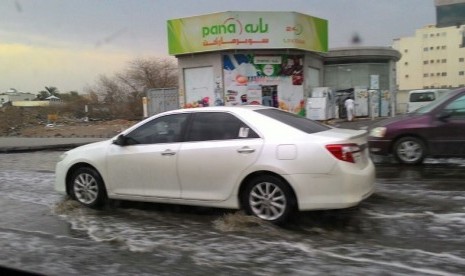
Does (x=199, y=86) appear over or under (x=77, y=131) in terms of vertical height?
over

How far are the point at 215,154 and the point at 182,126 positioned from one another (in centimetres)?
77

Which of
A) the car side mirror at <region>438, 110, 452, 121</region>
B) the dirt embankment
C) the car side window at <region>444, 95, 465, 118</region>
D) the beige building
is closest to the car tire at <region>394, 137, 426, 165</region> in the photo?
A: the car side mirror at <region>438, 110, 452, 121</region>

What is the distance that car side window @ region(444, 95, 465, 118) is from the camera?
1020cm

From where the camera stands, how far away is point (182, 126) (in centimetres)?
682

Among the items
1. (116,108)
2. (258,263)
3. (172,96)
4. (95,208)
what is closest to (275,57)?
(172,96)

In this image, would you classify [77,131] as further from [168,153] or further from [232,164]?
[232,164]

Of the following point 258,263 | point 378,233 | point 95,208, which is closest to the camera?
point 258,263

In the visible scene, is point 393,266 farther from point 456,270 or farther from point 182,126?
point 182,126

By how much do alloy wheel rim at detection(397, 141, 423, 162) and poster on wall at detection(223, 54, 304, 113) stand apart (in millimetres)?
17490

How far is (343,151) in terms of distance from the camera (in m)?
5.87

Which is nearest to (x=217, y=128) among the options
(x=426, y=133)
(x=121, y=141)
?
(x=121, y=141)

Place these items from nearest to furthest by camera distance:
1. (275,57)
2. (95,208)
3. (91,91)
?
1. (95,208)
2. (275,57)
3. (91,91)

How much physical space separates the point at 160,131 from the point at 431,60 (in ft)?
278

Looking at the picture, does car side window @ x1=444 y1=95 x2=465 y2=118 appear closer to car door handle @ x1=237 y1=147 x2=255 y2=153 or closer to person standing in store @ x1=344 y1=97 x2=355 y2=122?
car door handle @ x1=237 y1=147 x2=255 y2=153
